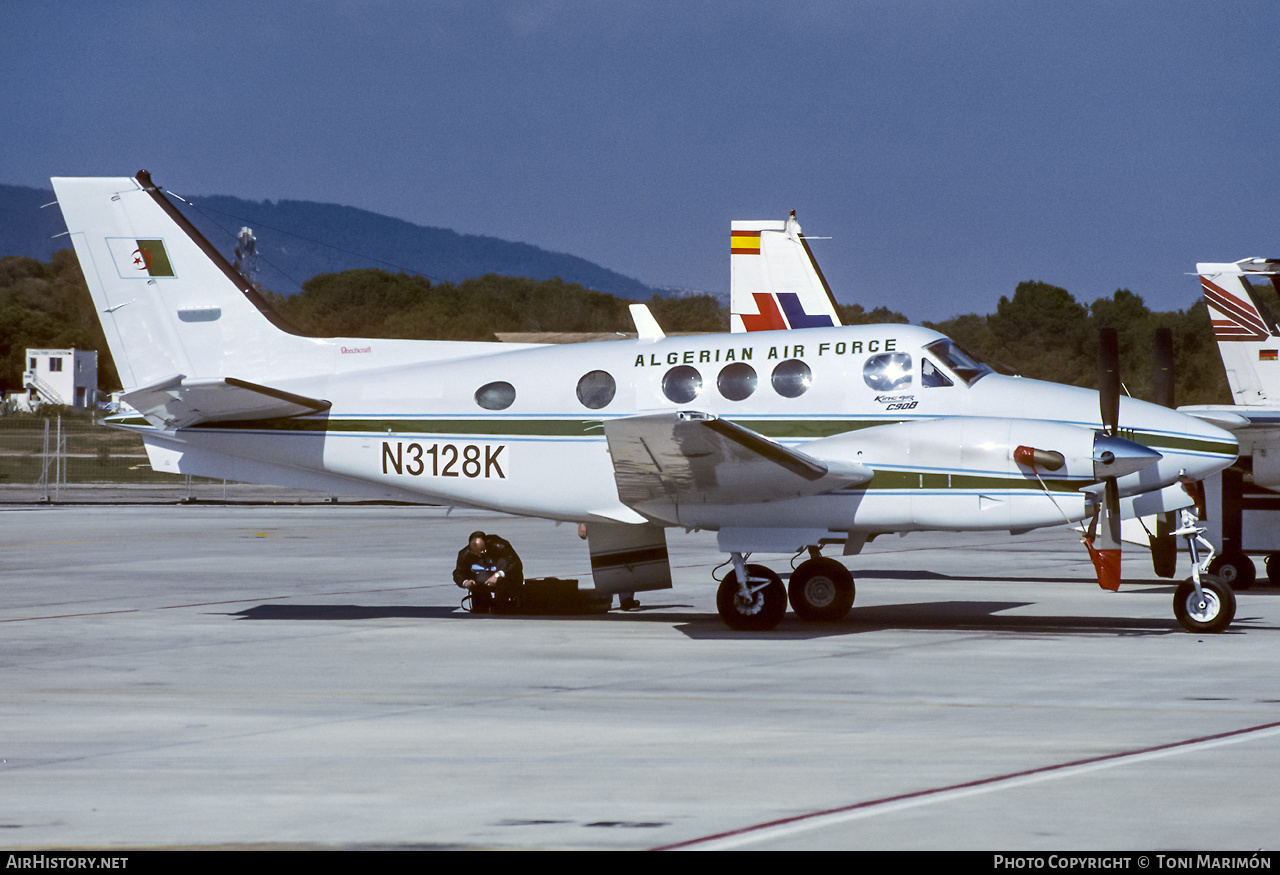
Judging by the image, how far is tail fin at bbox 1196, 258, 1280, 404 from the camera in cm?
2439

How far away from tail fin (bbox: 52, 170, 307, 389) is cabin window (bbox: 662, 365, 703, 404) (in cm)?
464

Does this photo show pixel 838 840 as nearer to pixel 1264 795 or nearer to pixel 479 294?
pixel 1264 795

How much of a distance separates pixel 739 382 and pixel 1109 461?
395cm

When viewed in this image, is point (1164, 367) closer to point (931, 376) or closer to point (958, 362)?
point (958, 362)

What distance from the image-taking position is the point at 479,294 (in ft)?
348

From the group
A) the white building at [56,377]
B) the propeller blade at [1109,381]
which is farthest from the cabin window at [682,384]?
the white building at [56,377]

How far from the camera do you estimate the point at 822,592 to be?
52.6ft

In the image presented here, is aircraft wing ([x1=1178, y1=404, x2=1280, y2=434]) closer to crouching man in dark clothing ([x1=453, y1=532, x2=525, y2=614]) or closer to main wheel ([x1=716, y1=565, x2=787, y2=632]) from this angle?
main wheel ([x1=716, y1=565, x2=787, y2=632])

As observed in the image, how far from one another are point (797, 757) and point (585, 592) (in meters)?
8.63

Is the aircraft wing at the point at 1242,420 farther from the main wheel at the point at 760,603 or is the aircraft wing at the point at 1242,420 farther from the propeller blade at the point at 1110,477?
the main wheel at the point at 760,603

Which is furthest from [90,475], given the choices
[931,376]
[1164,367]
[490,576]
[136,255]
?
[1164,367]

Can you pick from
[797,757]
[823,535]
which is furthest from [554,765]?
[823,535]

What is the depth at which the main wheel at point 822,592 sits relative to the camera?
16016 millimetres

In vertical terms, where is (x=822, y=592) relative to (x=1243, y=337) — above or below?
below
